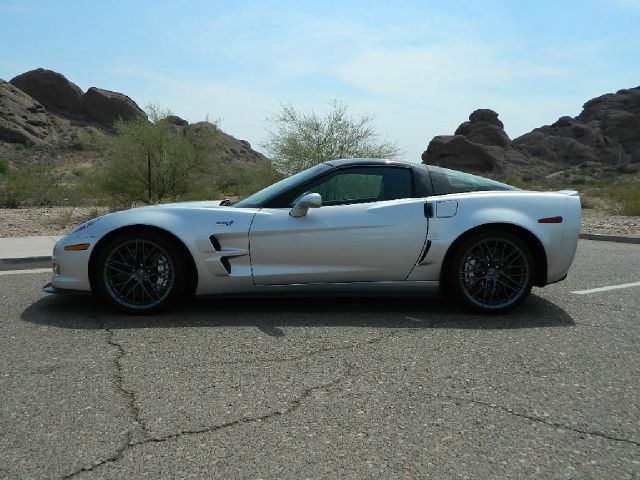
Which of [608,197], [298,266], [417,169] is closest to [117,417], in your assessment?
[298,266]

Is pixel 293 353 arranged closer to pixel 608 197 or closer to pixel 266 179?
pixel 266 179

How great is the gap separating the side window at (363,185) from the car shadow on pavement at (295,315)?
1000 millimetres

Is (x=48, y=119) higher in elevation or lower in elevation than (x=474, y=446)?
higher

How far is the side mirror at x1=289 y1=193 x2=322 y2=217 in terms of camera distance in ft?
16.7

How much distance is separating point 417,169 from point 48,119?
90.4 metres

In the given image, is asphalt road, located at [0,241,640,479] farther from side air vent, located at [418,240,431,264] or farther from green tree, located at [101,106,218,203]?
Answer: green tree, located at [101,106,218,203]


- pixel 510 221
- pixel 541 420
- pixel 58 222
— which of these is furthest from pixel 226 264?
pixel 58 222

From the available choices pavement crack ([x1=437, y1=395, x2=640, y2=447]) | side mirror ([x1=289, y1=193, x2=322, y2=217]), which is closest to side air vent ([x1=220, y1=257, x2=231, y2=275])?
side mirror ([x1=289, y1=193, x2=322, y2=217])

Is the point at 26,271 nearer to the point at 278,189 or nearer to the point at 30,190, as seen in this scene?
the point at 278,189

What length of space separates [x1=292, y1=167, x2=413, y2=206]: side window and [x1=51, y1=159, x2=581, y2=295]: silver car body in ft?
0.36

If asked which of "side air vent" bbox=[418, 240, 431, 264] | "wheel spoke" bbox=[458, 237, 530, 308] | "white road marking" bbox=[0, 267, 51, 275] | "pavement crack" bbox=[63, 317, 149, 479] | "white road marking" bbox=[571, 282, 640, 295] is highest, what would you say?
"side air vent" bbox=[418, 240, 431, 264]

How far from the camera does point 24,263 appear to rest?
805 cm

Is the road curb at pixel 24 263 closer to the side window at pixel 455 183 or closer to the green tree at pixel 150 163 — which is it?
the side window at pixel 455 183

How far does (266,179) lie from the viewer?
62.8ft
